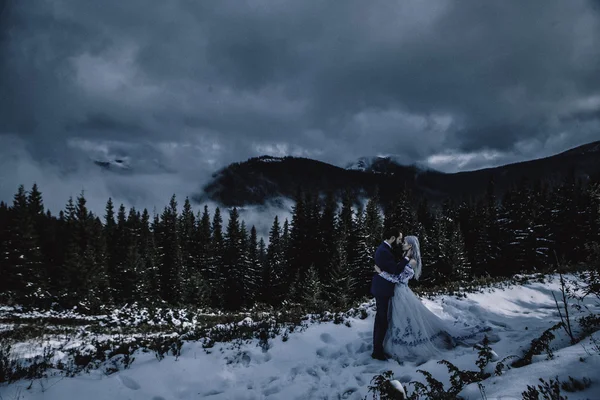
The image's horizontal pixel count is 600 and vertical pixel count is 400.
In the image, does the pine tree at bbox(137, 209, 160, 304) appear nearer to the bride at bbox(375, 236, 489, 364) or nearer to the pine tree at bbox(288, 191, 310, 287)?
the pine tree at bbox(288, 191, 310, 287)

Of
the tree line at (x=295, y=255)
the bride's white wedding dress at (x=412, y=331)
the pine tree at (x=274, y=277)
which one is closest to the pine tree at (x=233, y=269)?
the tree line at (x=295, y=255)

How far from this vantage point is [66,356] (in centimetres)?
776

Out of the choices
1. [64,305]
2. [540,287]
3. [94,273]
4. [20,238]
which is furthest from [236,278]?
[540,287]

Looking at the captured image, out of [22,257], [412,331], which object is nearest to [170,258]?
[22,257]

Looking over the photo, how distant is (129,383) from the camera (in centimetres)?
568

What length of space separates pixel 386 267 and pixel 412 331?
4.62 ft

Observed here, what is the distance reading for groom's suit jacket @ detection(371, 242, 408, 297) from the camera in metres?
6.30

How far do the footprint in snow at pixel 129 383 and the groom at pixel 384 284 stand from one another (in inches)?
185

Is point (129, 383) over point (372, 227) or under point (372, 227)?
under

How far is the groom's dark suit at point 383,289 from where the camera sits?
6.32 meters

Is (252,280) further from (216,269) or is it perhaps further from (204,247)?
(204,247)

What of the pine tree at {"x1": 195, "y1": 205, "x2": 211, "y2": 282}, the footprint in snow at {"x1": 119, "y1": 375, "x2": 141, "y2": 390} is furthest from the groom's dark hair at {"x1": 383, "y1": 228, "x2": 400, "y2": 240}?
the pine tree at {"x1": 195, "y1": 205, "x2": 211, "y2": 282}

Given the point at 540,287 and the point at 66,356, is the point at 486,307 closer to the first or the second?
the point at 540,287

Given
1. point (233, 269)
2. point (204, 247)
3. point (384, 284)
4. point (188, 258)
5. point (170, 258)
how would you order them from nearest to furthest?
1. point (384, 284)
2. point (233, 269)
3. point (170, 258)
4. point (188, 258)
5. point (204, 247)
